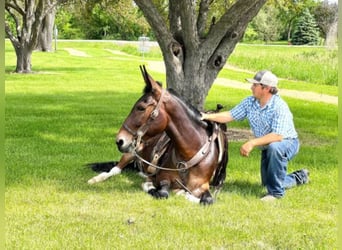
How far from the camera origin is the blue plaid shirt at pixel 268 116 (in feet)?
18.2

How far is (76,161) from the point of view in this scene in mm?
7527

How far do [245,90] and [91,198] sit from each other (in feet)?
45.4

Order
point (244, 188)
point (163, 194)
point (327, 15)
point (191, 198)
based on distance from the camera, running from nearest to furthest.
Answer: point (191, 198) → point (163, 194) → point (244, 188) → point (327, 15)

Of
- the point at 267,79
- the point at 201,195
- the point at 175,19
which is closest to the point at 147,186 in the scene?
the point at 201,195

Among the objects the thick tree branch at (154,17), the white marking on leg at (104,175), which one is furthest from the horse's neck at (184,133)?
the thick tree branch at (154,17)

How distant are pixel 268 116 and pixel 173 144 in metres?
0.95

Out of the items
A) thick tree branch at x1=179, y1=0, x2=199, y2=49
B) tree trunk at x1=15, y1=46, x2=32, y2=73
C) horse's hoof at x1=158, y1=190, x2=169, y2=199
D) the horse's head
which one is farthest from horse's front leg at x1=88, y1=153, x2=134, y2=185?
tree trunk at x1=15, y1=46, x2=32, y2=73

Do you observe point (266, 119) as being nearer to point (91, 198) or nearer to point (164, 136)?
point (164, 136)

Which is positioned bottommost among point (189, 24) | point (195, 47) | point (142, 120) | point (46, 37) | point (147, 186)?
point (46, 37)

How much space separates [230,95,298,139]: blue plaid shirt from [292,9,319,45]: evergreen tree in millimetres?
50031

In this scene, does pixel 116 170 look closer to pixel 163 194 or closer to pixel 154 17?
pixel 163 194

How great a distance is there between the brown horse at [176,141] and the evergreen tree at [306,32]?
5031 centimetres

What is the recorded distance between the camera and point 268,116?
560 cm

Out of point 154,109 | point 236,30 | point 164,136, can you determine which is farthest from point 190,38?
point 154,109
